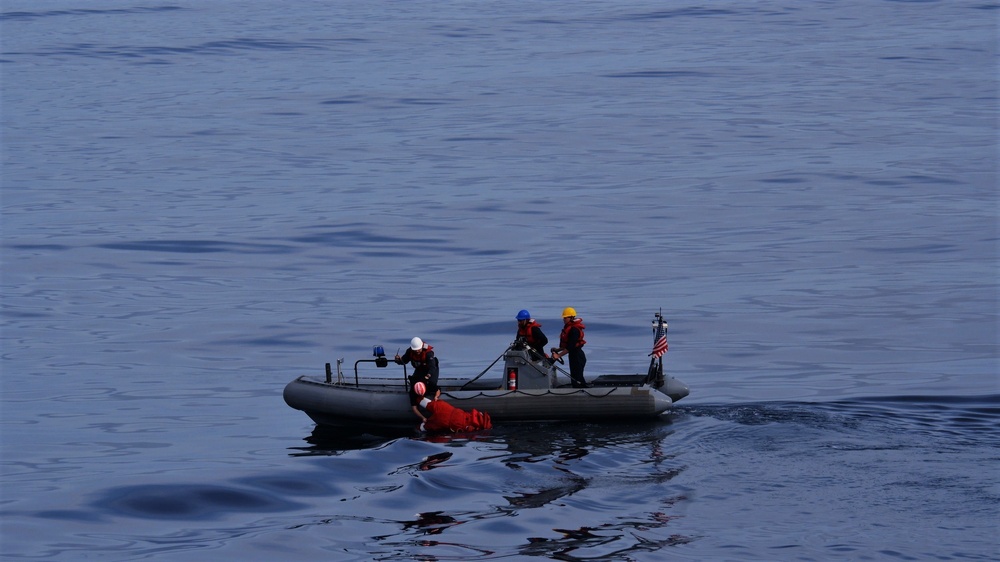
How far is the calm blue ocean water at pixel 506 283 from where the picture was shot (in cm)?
1695

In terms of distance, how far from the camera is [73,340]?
2959 cm

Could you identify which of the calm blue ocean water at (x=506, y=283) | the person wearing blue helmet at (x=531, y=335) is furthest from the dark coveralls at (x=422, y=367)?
the person wearing blue helmet at (x=531, y=335)

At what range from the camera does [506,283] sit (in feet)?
109

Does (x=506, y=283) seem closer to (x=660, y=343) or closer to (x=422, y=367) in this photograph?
(x=660, y=343)

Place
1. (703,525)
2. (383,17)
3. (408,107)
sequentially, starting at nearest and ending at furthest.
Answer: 1. (703,525)
2. (408,107)
3. (383,17)

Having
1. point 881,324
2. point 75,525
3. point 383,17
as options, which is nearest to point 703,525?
point 75,525

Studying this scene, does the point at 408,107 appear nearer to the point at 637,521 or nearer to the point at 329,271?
the point at 329,271

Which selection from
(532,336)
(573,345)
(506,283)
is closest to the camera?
(573,345)

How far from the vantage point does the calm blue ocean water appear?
1695 centimetres

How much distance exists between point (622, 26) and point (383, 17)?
61.9 feet

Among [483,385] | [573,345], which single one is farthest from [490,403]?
[573,345]

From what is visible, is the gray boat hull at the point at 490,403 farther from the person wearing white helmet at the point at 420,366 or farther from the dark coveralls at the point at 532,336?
the dark coveralls at the point at 532,336

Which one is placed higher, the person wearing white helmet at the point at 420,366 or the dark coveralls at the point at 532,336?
the dark coveralls at the point at 532,336

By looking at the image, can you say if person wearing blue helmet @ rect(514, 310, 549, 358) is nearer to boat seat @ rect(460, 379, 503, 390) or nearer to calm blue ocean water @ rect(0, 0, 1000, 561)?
boat seat @ rect(460, 379, 503, 390)
